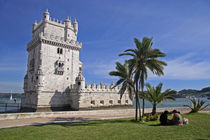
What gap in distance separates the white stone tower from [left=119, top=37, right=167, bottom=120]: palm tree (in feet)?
43.9

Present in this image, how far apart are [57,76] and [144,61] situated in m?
17.3

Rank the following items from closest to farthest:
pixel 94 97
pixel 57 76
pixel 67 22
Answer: pixel 57 76, pixel 94 97, pixel 67 22

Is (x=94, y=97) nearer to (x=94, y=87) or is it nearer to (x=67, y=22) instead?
(x=94, y=87)

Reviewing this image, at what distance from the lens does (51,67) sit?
2733cm

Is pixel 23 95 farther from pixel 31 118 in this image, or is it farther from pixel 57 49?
pixel 31 118

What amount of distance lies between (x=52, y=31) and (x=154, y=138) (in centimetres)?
2639

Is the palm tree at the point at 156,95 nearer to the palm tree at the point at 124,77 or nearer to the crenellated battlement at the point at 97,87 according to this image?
the palm tree at the point at 124,77

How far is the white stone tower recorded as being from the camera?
25984 mm

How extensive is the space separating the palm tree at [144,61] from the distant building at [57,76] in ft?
43.8

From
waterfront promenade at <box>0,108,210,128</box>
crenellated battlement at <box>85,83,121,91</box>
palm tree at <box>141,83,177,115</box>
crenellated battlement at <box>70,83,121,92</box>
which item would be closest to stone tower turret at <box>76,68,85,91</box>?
crenellated battlement at <box>70,83,121,92</box>

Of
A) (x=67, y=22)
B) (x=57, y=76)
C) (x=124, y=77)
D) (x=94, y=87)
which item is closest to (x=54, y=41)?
(x=67, y=22)

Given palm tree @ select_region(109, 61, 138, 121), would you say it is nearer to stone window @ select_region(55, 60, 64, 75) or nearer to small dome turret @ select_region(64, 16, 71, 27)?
stone window @ select_region(55, 60, 64, 75)

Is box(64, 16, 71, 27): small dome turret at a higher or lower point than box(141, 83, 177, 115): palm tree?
higher

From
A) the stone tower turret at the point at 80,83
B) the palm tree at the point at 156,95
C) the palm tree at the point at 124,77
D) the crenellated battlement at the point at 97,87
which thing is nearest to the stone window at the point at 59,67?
the stone tower turret at the point at 80,83
